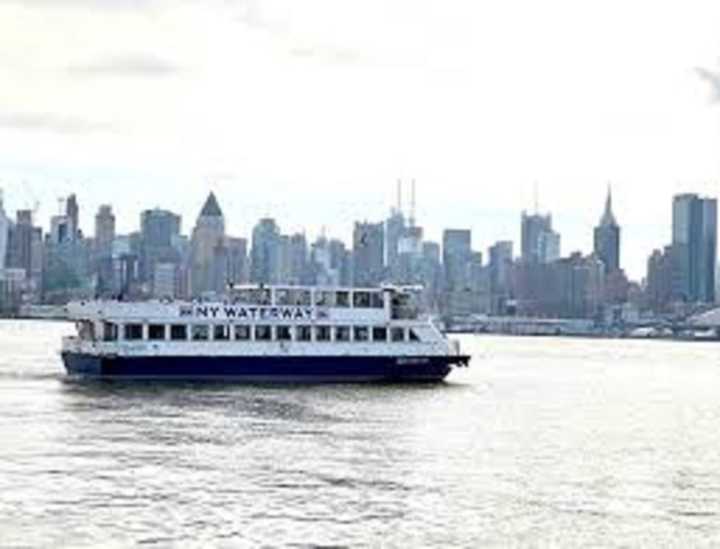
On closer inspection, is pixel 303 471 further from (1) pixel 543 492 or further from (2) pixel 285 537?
(2) pixel 285 537

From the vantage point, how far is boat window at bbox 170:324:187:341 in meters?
103

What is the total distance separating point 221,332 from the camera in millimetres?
104125

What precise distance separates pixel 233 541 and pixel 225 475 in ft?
42.6

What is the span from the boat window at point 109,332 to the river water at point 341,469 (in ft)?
12.3

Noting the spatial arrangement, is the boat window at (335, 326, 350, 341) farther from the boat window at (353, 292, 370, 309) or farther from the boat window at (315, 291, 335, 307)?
the boat window at (353, 292, 370, 309)

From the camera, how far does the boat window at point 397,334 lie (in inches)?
4269

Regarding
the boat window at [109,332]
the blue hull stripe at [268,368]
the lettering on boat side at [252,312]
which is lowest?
the blue hull stripe at [268,368]

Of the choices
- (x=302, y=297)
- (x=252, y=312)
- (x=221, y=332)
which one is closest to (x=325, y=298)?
(x=302, y=297)

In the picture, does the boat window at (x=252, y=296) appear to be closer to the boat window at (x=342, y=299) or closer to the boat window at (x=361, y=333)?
the boat window at (x=342, y=299)

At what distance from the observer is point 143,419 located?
7762 cm

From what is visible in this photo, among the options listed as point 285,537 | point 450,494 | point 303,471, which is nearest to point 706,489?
point 450,494

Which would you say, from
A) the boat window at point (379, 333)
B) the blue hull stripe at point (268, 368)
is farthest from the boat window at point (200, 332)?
the boat window at point (379, 333)

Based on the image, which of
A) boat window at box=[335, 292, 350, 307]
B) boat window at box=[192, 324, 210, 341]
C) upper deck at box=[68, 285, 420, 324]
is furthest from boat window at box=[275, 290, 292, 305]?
boat window at box=[192, 324, 210, 341]

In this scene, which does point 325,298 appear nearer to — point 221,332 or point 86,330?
point 221,332
